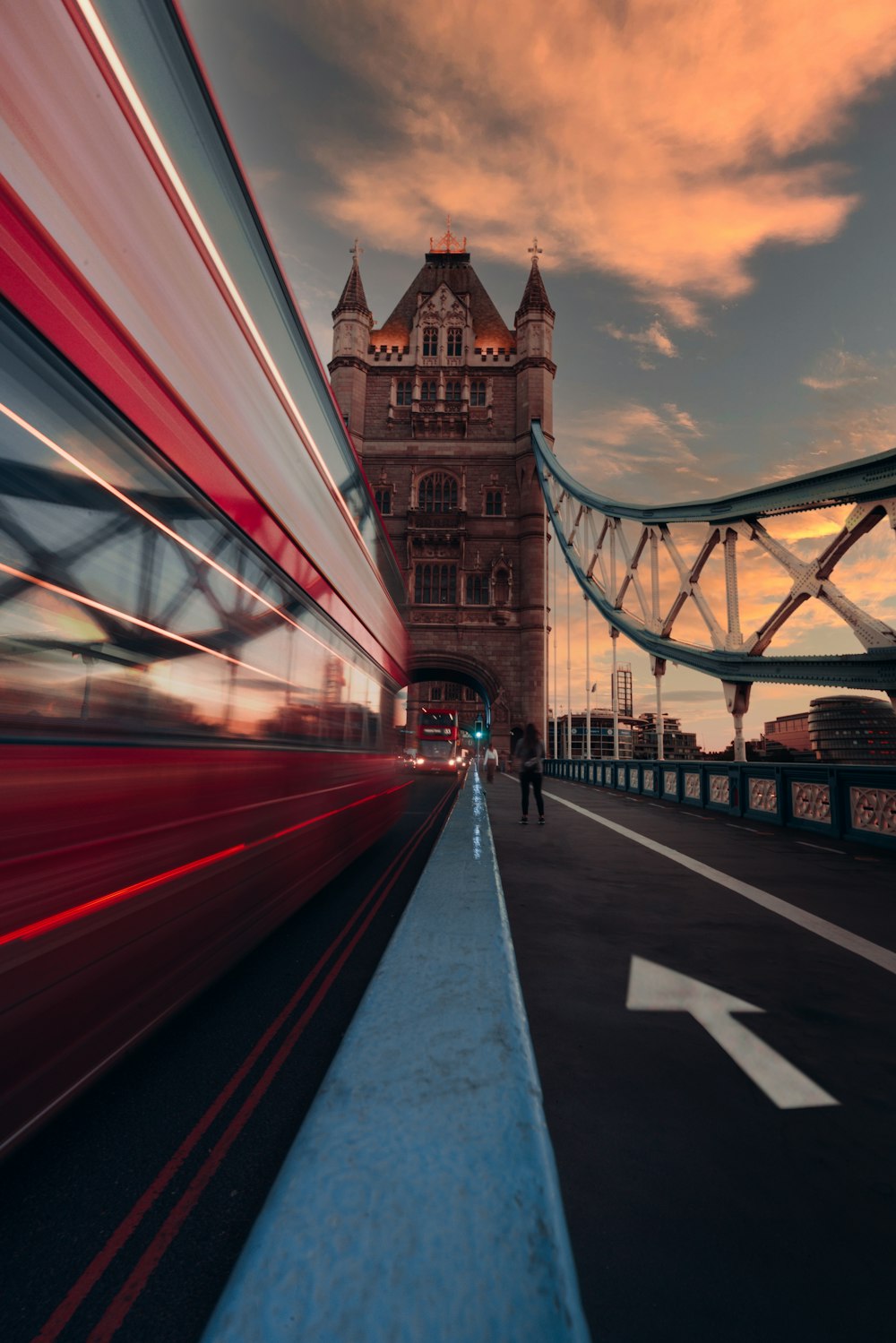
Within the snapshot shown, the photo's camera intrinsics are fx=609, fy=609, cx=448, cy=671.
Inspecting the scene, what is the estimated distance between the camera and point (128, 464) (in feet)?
6.75

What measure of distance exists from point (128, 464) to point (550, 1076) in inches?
98.3

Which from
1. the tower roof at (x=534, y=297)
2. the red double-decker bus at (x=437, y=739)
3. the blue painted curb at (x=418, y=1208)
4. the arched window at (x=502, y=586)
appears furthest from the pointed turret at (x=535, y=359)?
the blue painted curb at (x=418, y=1208)

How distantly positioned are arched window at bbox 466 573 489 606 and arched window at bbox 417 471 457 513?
515cm

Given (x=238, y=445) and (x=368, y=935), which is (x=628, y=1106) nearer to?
(x=368, y=935)

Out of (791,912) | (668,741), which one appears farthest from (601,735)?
(791,912)

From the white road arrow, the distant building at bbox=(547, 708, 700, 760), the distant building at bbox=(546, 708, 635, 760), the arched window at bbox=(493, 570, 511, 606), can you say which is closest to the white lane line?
the white road arrow

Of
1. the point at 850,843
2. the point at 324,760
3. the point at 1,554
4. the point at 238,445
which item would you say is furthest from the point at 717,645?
the point at 1,554

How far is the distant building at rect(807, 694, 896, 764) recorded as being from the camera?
289ft

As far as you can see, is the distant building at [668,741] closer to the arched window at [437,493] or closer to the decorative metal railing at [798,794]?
the arched window at [437,493]

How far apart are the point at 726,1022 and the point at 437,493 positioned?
39404 mm

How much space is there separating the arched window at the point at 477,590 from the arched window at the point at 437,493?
203 inches

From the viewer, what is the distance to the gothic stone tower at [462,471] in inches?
1453

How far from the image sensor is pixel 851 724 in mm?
98688

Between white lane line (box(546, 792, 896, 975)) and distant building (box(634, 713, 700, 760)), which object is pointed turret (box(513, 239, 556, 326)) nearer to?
white lane line (box(546, 792, 896, 975))
